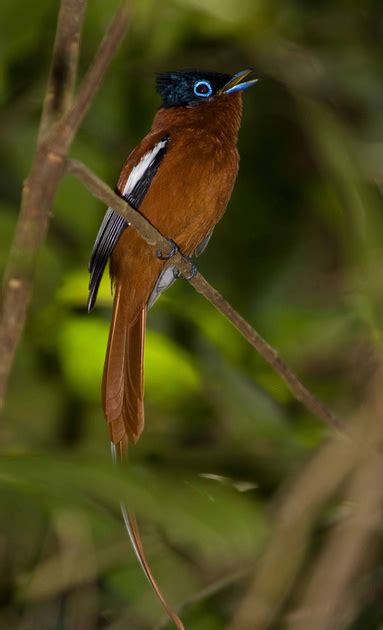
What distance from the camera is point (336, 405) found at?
246 centimetres

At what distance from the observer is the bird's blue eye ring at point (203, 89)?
1.81 m

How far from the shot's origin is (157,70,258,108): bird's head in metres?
1.80

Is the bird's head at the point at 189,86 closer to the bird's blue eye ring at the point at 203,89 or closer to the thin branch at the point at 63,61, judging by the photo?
the bird's blue eye ring at the point at 203,89

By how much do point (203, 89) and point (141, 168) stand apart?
210 millimetres

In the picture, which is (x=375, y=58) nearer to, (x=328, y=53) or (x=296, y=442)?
(x=328, y=53)

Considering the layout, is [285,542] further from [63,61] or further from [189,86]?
[189,86]

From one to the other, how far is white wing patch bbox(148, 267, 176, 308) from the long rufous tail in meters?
0.17

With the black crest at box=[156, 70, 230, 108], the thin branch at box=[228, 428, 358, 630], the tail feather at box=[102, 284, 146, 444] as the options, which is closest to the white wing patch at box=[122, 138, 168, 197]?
the black crest at box=[156, 70, 230, 108]

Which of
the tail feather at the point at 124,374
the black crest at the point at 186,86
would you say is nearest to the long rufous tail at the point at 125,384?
the tail feather at the point at 124,374

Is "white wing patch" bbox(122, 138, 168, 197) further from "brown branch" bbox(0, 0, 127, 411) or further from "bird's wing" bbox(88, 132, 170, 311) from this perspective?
"brown branch" bbox(0, 0, 127, 411)

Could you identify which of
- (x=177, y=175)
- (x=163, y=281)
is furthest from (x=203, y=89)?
(x=163, y=281)

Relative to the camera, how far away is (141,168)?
6.02ft

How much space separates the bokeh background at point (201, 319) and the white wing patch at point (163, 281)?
0.04m

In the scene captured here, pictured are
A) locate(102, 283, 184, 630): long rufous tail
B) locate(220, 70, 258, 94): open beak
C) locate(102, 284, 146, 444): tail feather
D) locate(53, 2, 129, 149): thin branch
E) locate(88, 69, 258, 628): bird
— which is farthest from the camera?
locate(88, 69, 258, 628): bird
